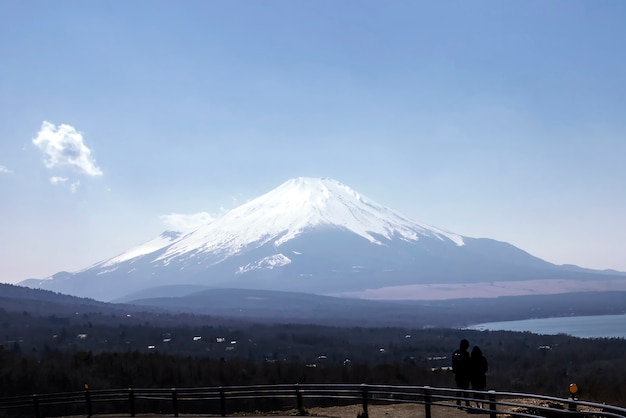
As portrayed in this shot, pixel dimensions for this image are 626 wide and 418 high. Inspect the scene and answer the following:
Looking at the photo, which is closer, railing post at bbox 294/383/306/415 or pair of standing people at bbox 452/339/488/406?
pair of standing people at bbox 452/339/488/406

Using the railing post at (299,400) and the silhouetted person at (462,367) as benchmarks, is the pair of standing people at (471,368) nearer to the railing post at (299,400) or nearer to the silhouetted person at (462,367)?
the silhouetted person at (462,367)

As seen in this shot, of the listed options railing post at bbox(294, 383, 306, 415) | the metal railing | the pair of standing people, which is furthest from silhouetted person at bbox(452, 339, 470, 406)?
railing post at bbox(294, 383, 306, 415)

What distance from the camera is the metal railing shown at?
18234mm

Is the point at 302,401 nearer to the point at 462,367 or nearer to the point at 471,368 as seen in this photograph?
the point at 462,367

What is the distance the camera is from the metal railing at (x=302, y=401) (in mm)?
18234

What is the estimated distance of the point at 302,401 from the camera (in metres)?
33.4

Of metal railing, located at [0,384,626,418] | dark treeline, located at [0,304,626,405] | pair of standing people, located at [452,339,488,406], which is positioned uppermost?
pair of standing people, located at [452,339,488,406]

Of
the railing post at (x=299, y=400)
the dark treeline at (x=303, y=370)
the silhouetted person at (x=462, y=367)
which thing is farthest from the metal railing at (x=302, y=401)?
the dark treeline at (x=303, y=370)

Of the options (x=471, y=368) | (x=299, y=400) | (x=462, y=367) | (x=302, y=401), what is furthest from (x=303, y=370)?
(x=471, y=368)

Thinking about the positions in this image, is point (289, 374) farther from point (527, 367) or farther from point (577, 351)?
point (577, 351)

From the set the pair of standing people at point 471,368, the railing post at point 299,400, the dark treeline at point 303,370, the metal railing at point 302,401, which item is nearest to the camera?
the metal railing at point 302,401

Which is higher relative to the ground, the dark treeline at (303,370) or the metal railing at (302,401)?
the metal railing at (302,401)

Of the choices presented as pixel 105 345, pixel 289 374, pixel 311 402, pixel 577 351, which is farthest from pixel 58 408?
pixel 105 345

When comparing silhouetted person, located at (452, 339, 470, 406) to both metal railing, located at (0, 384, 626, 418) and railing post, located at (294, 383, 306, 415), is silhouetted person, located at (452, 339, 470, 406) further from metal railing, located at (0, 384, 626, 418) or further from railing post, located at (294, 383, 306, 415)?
railing post, located at (294, 383, 306, 415)
